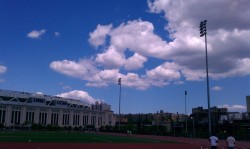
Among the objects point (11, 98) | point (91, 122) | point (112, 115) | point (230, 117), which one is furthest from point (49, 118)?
point (230, 117)

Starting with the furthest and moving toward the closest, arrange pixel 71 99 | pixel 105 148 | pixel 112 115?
pixel 112 115 → pixel 71 99 → pixel 105 148

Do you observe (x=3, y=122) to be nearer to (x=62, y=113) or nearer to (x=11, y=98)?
(x=11, y=98)

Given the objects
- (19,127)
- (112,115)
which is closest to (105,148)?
(19,127)

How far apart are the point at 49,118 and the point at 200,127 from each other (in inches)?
2645

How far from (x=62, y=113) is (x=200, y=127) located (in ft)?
217

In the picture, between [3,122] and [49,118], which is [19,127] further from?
[49,118]

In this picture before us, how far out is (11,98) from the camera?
444 ft

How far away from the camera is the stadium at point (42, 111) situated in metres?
128

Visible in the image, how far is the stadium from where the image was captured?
12850 centimetres

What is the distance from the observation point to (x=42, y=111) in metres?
142

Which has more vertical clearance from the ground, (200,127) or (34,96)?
(34,96)

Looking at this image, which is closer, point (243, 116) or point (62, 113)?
point (243, 116)

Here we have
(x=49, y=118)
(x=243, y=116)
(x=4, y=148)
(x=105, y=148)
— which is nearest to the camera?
(x=4, y=148)

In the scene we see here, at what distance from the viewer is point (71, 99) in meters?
170
